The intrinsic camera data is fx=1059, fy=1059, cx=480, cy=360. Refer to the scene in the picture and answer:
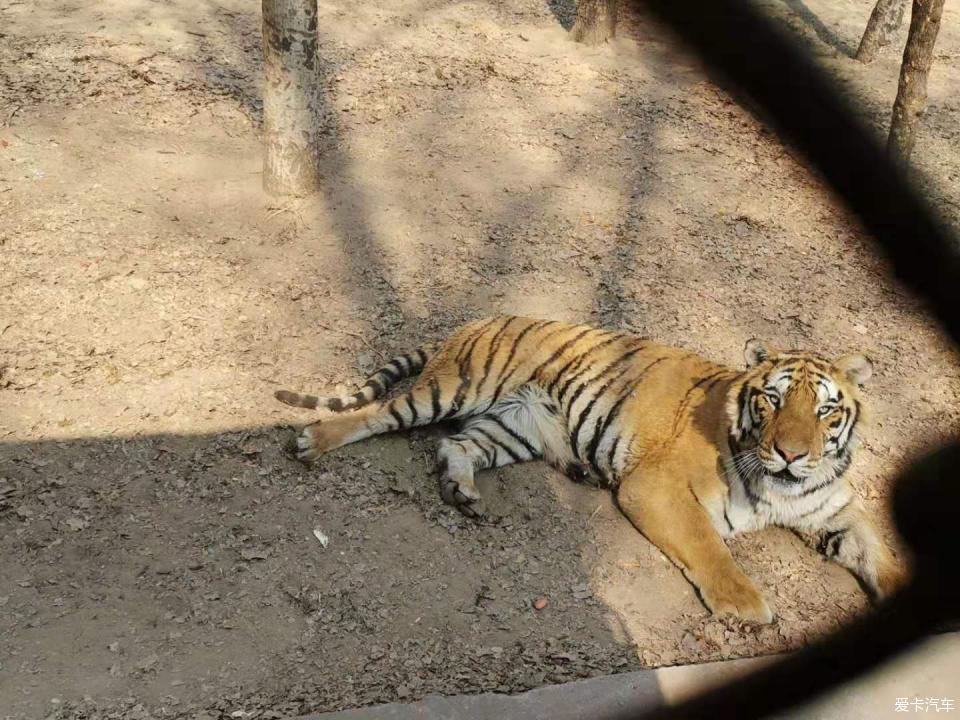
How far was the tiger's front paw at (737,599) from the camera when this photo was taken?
12.6 ft

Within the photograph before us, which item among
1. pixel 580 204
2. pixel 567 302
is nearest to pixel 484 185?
pixel 580 204

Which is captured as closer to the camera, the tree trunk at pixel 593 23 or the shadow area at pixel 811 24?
the shadow area at pixel 811 24

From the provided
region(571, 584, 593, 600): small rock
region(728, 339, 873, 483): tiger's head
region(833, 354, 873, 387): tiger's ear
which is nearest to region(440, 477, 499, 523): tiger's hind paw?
region(571, 584, 593, 600): small rock

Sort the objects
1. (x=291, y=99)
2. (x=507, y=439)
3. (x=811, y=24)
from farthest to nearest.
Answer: (x=291, y=99) → (x=507, y=439) → (x=811, y=24)

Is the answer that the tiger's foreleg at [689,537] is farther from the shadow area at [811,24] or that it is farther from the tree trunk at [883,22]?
the tree trunk at [883,22]

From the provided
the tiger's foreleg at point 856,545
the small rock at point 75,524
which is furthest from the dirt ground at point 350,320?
the tiger's foreleg at point 856,545

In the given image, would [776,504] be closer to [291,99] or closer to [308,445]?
[308,445]

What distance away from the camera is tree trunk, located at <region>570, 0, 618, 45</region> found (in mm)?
7863

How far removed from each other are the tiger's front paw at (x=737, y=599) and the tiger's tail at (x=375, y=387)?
5.61 ft

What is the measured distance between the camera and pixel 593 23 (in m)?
7.99

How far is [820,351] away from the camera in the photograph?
5543 mm

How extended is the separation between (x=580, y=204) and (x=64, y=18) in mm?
3596

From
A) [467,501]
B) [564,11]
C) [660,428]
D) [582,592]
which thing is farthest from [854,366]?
[564,11]

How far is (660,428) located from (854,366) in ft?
2.69
